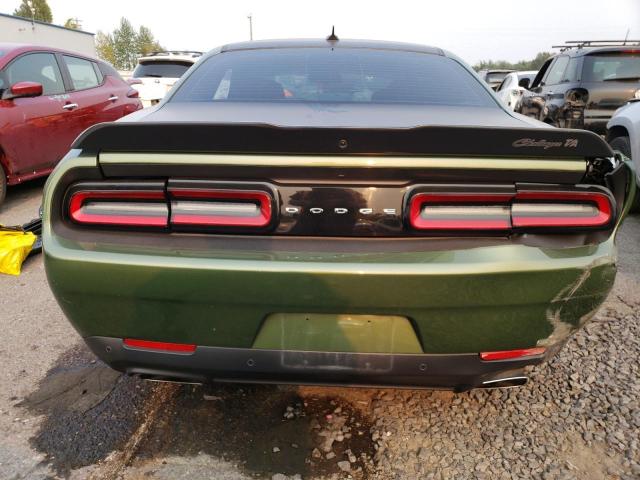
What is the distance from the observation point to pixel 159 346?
5.41 ft

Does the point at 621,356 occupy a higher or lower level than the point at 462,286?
lower

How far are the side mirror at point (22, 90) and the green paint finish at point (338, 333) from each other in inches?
183

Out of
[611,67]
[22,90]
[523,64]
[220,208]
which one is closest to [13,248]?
[22,90]

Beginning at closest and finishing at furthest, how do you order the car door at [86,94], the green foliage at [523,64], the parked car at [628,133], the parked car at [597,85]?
the parked car at [628,133] → the car door at [86,94] → the parked car at [597,85] → the green foliage at [523,64]

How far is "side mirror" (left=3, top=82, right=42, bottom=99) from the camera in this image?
189 inches

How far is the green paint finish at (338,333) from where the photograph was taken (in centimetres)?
153

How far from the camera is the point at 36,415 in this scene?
2139mm

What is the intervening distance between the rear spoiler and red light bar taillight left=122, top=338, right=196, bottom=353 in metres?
0.65

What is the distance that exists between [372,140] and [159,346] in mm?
986

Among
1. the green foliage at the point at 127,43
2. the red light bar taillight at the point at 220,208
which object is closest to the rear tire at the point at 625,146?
the red light bar taillight at the point at 220,208

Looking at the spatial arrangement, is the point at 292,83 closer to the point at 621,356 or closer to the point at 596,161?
the point at 596,161

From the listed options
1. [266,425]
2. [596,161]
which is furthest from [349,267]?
[266,425]

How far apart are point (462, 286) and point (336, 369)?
1.60 ft

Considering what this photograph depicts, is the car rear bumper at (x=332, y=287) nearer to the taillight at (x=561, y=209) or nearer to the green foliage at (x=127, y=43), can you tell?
the taillight at (x=561, y=209)
